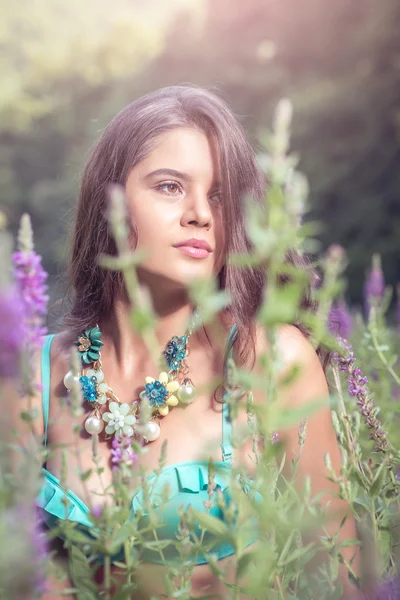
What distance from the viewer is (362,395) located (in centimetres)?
106

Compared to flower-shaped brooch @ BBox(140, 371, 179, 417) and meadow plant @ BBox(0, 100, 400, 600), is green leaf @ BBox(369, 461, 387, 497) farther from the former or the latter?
flower-shaped brooch @ BBox(140, 371, 179, 417)

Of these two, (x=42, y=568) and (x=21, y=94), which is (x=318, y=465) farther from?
(x=21, y=94)

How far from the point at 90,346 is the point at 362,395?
0.80 metres

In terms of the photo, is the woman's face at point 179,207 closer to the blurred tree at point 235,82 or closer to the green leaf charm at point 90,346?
the green leaf charm at point 90,346

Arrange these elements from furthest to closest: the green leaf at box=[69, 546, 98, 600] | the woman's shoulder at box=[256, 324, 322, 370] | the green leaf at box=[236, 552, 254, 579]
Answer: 1. the woman's shoulder at box=[256, 324, 322, 370]
2. the green leaf at box=[69, 546, 98, 600]
3. the green leaf at box=[236, 552, 254, 579]

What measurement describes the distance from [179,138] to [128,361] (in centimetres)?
50

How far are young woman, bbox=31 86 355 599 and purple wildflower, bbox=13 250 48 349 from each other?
50 cm

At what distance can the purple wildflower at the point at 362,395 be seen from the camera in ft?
3.40

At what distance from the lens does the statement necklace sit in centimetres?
154

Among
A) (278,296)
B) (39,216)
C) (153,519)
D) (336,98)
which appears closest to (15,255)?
(153,519)

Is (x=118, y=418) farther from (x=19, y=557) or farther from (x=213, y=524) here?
(x=19, y=557)

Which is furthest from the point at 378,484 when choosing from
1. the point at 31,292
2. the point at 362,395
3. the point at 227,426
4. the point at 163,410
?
the point at 163,410

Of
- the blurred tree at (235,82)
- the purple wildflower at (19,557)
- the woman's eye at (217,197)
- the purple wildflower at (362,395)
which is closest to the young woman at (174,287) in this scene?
the woman's eye at (217,197)

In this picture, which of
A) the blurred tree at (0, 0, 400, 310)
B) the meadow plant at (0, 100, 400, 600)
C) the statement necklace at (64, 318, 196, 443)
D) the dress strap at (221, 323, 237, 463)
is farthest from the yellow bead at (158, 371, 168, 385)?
the blurred tree at (0, 0, 400, 310)
